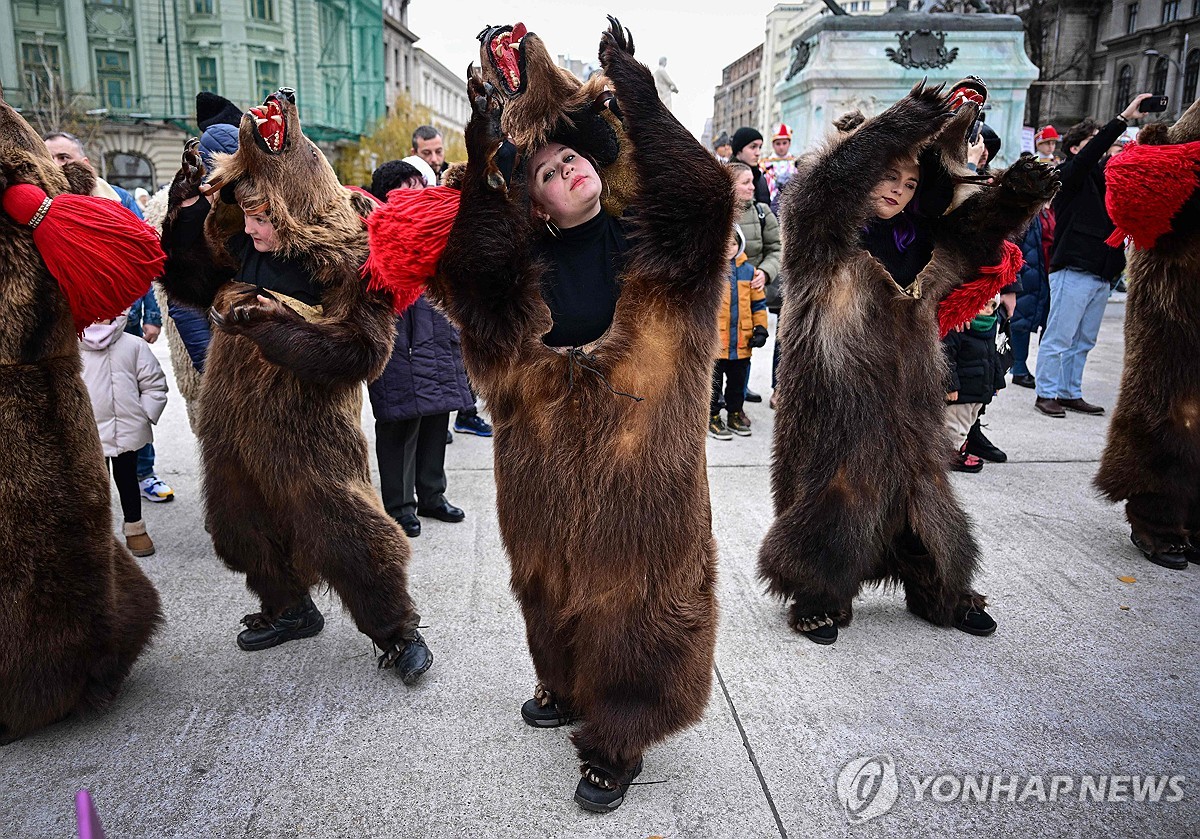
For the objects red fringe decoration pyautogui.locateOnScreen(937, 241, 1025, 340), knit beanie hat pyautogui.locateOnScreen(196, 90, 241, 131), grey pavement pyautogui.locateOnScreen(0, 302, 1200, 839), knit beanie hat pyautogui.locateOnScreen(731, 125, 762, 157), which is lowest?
grey pavement pyautogui.locateOnScreen(0, 302, 1200, 839)

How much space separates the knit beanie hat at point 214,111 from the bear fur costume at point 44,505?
5.80 feet

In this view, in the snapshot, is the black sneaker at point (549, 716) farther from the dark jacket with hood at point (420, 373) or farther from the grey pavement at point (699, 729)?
the dark jacket with hood at point (420, 373)

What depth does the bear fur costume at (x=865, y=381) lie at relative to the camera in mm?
2965

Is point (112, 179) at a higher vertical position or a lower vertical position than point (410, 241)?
higher

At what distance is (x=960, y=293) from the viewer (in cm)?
319

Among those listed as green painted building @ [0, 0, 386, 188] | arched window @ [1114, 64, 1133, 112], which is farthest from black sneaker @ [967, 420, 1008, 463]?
arched window @ [1114, 64, 1133, 112]

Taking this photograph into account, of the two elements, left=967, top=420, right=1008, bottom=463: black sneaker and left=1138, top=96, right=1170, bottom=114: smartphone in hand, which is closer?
left=1138, top=96, right=1170, bottom=114: smartphone in hand

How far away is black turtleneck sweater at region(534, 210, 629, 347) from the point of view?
221cm

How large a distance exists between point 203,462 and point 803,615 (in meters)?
2.51

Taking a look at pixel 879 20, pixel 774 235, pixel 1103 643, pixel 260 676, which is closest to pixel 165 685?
pixel 260 676

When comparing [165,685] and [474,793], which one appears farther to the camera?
[165,685]

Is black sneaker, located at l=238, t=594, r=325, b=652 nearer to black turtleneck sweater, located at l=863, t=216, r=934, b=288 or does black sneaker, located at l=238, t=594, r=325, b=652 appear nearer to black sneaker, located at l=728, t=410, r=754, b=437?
black turtleneck sweater, located at l=863, t=216, r=934, b=288

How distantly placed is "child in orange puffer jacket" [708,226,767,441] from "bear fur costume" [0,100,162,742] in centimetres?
414

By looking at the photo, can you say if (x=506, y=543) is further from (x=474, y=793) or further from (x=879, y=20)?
(x=879, y=20)
